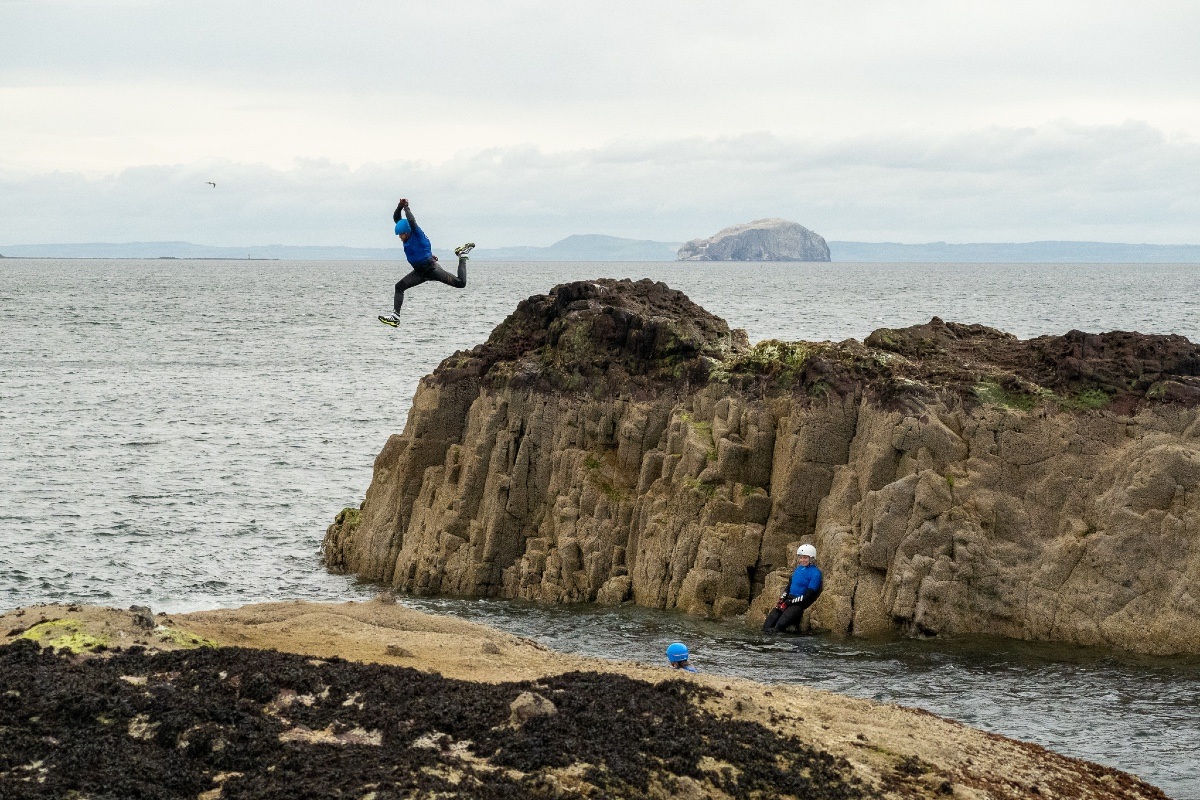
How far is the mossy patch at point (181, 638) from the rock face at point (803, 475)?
35.8 feet

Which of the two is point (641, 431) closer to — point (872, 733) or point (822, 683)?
point (822, 683)

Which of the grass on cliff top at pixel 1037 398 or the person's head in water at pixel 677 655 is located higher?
the grass on cliff top at pixel 1037 398

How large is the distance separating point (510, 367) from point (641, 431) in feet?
12.0

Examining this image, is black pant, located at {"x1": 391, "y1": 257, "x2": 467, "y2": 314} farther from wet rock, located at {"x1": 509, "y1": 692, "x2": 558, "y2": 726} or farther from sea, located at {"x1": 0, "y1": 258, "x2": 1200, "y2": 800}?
wet rock, located at {"x1": 509, "y1": 692, "x2": 558, "y2": 726}

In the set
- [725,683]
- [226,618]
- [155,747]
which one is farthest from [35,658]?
[725,683]

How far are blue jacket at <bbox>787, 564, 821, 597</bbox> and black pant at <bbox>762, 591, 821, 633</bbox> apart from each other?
5.0 inches

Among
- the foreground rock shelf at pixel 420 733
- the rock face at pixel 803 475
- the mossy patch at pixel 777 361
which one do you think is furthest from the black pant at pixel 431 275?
the mossy patch at pixel 777 361

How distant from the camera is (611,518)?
2811 centimetres

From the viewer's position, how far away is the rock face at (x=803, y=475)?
78.8 ft

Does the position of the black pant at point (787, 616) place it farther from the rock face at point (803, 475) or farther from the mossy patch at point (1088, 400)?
the mossy patch at point (1088, 400)

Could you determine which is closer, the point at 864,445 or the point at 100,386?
the point at 864,445

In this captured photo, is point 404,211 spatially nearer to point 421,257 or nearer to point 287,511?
point 421,257

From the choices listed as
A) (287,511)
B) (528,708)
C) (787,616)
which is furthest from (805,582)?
(287,511)

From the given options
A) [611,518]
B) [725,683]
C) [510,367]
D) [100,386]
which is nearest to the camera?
[725,683]
